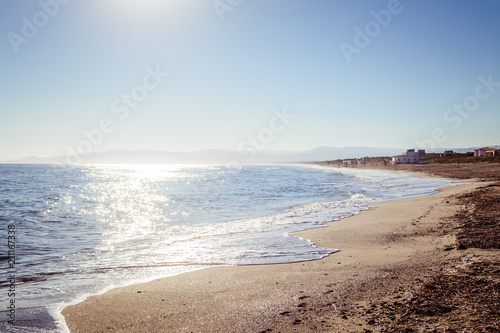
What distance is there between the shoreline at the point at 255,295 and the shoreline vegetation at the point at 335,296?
0.7 inches

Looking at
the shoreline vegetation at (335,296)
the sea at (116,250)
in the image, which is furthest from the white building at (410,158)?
the shoreline vegetation at (335,296)

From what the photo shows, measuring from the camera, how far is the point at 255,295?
6480 mm

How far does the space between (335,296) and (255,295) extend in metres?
1.62

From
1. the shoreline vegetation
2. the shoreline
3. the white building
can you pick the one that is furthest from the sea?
the white building

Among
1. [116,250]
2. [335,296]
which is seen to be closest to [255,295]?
[335,296]

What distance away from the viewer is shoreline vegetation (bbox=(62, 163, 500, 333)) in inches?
188

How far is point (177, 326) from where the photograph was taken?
526 centimetres

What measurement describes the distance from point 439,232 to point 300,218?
788 centimetres

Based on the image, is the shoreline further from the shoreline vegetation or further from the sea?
the sea

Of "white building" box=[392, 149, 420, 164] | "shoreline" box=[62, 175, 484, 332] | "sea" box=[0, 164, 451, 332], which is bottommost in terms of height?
"sea" box=[0, 164, 451, 332]

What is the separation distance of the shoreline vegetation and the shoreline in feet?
0.06

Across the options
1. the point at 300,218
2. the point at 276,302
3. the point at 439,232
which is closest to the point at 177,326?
the point at 276,302

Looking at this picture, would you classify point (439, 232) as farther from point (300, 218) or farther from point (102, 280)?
point (102, 280)

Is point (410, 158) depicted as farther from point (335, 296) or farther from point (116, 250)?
point (335, 296)
